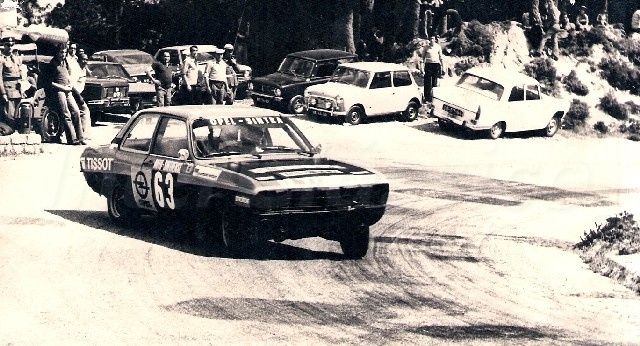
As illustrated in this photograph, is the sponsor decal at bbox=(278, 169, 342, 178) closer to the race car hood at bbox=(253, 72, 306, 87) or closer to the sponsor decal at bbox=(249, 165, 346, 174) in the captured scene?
the sponsor decal at bbox=(249, 165, 346, 174)

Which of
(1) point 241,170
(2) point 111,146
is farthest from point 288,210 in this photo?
(2) point 111,146

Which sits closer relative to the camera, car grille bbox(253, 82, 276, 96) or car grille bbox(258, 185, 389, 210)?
car grille bbox(258, 185, 389, 210)

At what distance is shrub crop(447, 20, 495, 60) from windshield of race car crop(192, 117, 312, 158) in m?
20.7

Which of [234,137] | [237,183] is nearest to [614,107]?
[234,137]

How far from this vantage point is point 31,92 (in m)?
22.5

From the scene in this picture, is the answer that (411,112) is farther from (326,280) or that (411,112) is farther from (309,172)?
(326,280)

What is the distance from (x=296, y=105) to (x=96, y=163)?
1428cm

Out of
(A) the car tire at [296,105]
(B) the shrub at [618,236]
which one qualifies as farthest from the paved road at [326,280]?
(A) the car tire at [296,105]

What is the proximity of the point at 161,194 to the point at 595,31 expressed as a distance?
24.8 meters

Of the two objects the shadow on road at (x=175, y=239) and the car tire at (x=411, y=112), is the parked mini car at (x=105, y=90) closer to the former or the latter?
the car tire at (x=411, y=112)

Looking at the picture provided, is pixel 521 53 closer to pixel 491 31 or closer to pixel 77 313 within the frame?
pixel 491 31

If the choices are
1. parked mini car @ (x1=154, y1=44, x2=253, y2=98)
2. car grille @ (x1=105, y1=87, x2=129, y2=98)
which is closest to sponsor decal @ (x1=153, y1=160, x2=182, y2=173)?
car grille @ (x1=105, y1=87, x2=129, y2=98)

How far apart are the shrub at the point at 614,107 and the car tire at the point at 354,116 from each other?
832 cm

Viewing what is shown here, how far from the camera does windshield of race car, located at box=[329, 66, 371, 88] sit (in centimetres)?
2611
